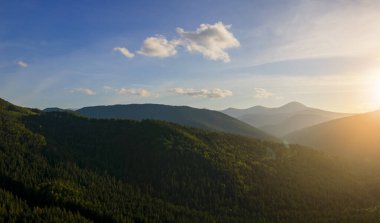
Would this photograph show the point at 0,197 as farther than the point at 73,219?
Yes

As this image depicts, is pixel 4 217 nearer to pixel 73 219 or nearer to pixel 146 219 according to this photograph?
pixel 73 219

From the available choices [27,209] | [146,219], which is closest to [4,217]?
[27,209]

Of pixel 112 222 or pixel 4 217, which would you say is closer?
pixel 4 217

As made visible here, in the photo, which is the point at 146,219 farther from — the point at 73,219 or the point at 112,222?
the point at 73,219

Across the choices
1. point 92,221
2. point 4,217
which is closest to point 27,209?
point 4,217

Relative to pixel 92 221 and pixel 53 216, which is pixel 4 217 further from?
pixel 92 221

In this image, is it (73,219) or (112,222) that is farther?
(112,222)

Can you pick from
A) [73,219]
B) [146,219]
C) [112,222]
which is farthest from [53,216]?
[146,219]
